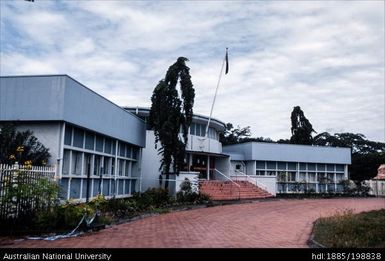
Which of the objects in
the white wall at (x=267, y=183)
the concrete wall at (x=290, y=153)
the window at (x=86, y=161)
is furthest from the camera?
the concrete wall at (x=290, y=153)

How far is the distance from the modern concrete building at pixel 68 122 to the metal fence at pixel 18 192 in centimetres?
298

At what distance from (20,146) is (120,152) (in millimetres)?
Answer: 8747

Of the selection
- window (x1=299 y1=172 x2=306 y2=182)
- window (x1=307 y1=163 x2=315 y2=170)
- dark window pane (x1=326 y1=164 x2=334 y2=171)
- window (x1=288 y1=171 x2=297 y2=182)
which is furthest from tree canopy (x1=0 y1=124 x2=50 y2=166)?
dark window pane (x1=326 y1=164 x2=334 y2=171)

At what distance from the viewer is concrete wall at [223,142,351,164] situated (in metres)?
38.0

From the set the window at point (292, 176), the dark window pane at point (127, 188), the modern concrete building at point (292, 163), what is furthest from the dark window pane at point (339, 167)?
the dark window pane at point (127, 188)

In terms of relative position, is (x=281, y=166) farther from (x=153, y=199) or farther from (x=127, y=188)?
(x=153, y=199)

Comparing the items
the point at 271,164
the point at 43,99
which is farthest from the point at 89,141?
the point at 271,164

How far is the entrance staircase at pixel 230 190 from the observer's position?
27.7 metres

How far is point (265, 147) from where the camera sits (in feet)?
126

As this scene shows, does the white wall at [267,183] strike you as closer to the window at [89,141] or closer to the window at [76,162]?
the window at [89,141]

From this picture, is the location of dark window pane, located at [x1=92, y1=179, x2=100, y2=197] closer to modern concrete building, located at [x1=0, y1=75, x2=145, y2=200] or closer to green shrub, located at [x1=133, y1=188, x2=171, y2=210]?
modern concrete building, located at [x1=0, y1=75, x2=145, y2=200]

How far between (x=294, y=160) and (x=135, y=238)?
2994 centimetres

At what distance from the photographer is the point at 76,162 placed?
17344 millimetres

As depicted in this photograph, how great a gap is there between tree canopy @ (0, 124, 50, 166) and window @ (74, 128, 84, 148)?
1.90 meters
